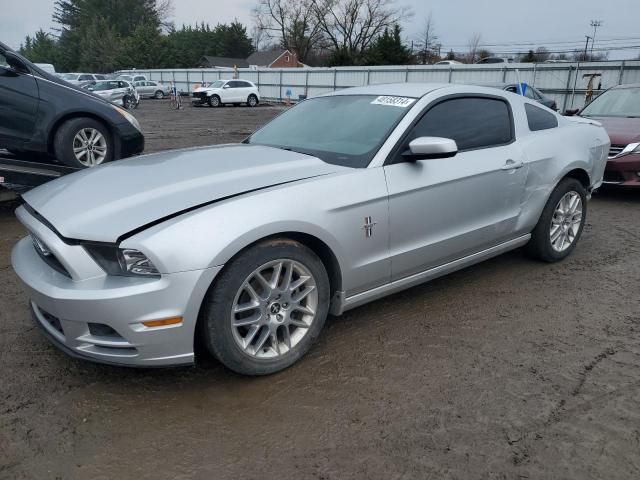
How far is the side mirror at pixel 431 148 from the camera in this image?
307 cm

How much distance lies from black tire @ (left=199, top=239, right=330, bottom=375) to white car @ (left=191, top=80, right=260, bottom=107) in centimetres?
2985

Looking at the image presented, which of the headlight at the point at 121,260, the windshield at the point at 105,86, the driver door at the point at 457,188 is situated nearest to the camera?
the headlight at the point at 121,260

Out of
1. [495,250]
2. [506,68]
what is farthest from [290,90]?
[495,250]

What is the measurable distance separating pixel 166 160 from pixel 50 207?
2.72 feet

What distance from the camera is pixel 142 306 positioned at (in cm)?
231

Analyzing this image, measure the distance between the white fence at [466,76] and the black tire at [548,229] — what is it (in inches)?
497

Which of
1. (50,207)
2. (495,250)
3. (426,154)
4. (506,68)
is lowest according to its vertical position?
(495,250)

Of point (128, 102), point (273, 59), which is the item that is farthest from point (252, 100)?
point (273, 59)

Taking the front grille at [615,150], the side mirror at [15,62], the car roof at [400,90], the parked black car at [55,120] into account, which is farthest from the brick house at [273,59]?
the car roof at [400,90]

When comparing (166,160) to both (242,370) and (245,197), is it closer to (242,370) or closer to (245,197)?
(245,197)

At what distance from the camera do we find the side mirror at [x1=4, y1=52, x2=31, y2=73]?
19.2ft

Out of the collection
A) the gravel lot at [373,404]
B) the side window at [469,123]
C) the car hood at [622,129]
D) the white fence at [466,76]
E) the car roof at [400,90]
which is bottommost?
the gravel lot at [373,404]

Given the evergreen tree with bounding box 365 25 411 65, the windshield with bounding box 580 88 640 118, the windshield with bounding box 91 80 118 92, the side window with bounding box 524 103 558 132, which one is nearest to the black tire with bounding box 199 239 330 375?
the side window with bounding box 524 103 558 132

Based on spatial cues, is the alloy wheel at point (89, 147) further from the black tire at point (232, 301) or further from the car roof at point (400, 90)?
the black tire at point (232, 301)
